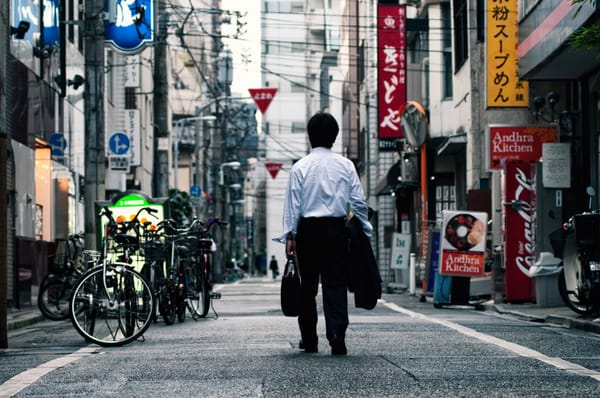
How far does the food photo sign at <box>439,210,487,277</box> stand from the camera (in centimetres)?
2223

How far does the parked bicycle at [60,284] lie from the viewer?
18438 mm

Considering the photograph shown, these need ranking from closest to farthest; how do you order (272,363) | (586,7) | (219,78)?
(272,363) → (586,7) → (219,78)

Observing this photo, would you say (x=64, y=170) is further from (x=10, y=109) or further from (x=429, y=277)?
(x=429, y=277)

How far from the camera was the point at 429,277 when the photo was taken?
87.0 ft

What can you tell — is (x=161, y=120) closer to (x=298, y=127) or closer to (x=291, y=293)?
(x=291, y=293)

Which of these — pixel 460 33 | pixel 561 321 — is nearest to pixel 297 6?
pixel 460 33

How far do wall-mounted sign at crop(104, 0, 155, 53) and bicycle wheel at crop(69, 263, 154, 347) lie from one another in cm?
1917

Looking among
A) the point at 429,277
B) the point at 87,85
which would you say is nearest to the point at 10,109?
the point at 87,85

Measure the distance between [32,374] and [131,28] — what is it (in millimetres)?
23868

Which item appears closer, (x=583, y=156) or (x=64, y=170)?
(x=583, y=156)

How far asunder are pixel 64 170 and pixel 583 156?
37.7 ft

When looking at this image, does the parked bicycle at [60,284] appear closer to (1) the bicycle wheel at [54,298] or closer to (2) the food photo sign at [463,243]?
(1) the bicycle wheel at [54,298]

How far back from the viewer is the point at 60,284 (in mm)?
18844

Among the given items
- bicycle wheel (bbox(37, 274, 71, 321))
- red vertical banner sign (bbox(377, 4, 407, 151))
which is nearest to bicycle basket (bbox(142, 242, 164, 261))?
bicycle wheel (bbox(37, 274, 71, 321))
